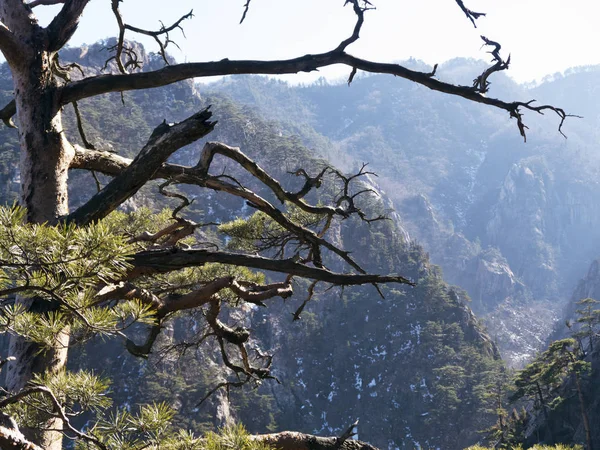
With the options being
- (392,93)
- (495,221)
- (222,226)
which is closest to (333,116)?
(392,93)

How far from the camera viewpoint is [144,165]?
7.66ft

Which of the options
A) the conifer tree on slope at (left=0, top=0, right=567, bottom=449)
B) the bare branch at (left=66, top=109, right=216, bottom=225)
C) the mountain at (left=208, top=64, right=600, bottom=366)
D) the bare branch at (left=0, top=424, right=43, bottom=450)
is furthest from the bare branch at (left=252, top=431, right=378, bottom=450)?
the mountain at (left=208, top=64, right=600, bottom=366)

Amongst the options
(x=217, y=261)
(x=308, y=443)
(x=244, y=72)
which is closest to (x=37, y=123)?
(x=244, y=72)

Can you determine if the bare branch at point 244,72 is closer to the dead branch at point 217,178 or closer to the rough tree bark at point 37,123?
the rough tree bark at point 37,123

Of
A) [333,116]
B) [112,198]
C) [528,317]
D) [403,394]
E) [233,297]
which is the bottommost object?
[528,317]

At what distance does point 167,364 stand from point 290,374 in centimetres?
1442

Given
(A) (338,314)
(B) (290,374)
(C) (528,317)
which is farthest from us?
(C) (528,317)

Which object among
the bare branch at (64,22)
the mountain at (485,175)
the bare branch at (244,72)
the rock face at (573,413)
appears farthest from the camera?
the mountain at (485,175)

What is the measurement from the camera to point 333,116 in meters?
168

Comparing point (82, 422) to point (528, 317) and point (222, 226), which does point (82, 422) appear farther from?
point (528, 317)

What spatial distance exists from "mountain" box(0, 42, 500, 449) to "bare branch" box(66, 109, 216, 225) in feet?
101

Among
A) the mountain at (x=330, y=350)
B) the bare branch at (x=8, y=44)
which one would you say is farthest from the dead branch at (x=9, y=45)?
the mountain at (x=330, y=350)

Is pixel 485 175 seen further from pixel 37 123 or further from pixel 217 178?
pixel 37 123

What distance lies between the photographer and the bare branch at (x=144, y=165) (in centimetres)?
220
